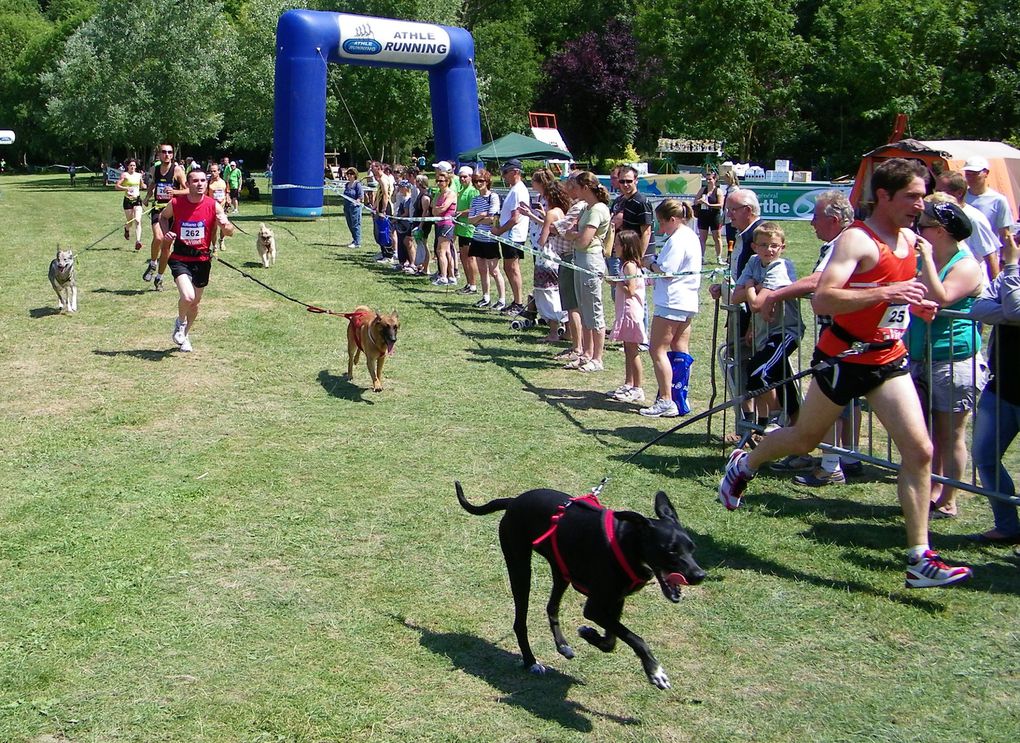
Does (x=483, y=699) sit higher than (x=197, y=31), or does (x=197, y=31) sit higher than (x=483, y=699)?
(x=197, y=31)

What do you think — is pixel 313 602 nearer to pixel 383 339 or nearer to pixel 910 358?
pixel 910 358

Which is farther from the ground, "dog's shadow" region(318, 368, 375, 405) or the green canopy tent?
the green canopy tent

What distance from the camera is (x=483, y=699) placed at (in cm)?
383

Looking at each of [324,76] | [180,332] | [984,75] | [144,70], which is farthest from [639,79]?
[180,332]

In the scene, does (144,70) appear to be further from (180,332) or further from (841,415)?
(841,415)

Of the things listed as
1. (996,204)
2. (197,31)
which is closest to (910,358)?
(996,204)

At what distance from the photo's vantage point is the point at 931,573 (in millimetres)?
4570

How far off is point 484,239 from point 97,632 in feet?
29.8

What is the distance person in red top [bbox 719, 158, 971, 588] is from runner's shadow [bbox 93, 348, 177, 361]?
291 inches

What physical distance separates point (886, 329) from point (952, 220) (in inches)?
49.1

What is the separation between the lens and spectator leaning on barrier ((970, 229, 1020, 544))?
16.3 feet

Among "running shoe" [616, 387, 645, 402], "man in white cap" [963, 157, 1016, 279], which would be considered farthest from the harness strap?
"man in white cap" [963, 157, 1016, 279]

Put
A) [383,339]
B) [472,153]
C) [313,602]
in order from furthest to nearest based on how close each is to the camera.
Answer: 1. [472,153]
2. [383,339]
3. [313,602]

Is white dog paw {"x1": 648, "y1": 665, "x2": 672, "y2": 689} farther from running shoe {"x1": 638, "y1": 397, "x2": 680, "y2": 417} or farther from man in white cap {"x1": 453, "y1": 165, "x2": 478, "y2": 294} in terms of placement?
man in white cap {"x1": 453, "y1": 165, "x2": 478, "y2": 294}
